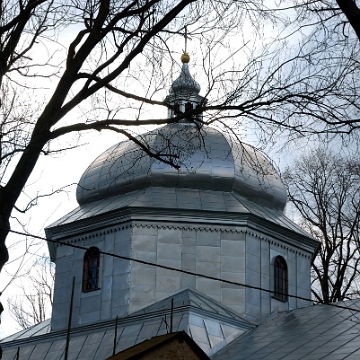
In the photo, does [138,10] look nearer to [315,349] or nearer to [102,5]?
[102,5]

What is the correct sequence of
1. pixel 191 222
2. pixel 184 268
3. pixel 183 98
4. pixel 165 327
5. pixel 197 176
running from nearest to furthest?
pixel 183 98 → pixel 165 327 → pixel 184 268 → pixel 191 222 → pixel 197 176

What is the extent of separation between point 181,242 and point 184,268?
0.54 metres

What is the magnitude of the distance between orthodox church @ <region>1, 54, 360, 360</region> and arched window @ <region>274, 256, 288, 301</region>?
0.8 inches

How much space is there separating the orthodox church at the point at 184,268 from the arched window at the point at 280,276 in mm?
21

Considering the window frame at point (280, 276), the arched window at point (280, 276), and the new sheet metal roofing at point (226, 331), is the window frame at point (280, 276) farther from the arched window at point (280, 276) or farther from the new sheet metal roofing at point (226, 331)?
the new sheet metal roofing at point (226, 331)

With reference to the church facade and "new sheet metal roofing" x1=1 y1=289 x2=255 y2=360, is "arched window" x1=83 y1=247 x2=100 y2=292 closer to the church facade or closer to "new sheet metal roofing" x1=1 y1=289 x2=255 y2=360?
the church facade

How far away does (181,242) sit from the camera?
17.6 meters

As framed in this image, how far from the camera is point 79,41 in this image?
27.5 feet

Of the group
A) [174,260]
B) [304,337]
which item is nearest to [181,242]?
[174,260]

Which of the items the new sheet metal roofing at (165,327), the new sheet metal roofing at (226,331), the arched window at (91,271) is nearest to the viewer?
the new sheet metal roofing at (226,331)

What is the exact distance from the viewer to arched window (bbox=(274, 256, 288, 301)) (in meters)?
18.2

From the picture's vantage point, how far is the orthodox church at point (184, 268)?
647 inches

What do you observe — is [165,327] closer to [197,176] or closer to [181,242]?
[181,242]

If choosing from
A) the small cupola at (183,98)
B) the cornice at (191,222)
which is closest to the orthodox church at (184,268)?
the cornice at (191,222)
